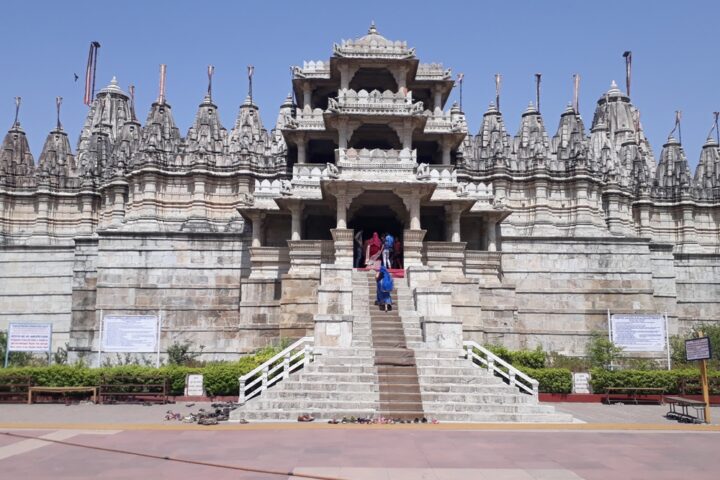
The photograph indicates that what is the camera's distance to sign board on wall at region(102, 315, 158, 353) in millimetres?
26656

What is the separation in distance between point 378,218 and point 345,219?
475cm

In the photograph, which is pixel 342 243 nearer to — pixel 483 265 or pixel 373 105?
pixel 373 105

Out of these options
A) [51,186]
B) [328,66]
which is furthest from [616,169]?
[51,186]

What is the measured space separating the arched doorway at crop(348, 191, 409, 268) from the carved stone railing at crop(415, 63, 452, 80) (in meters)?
7.46

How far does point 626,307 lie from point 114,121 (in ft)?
124

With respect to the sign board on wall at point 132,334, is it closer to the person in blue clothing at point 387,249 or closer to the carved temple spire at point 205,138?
the person in blue clothing at point 387,249

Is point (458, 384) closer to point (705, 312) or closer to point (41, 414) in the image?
point (41, 414)

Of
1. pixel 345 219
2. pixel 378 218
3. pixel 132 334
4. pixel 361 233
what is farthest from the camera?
pixel 378 218

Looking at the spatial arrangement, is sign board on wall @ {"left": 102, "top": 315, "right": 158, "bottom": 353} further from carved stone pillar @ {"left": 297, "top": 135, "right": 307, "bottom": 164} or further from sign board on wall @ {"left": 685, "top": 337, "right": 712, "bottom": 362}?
sign board on wall @ {"left": 685, "top": 337, "right": 712, "bottom": 362}

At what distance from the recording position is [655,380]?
2427cm

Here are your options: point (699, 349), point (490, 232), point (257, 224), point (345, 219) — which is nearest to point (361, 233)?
point (345, 219)

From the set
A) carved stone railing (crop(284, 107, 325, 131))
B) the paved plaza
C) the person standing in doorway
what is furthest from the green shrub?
carved stone railing (crop(284, 107, 325, 131))

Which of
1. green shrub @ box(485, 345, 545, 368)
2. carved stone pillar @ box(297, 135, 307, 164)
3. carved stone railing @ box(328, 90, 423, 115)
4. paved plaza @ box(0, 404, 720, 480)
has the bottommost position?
paved plaza @ box(0, 404, 720, 480)

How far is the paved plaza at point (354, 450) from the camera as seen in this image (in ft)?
37.6
